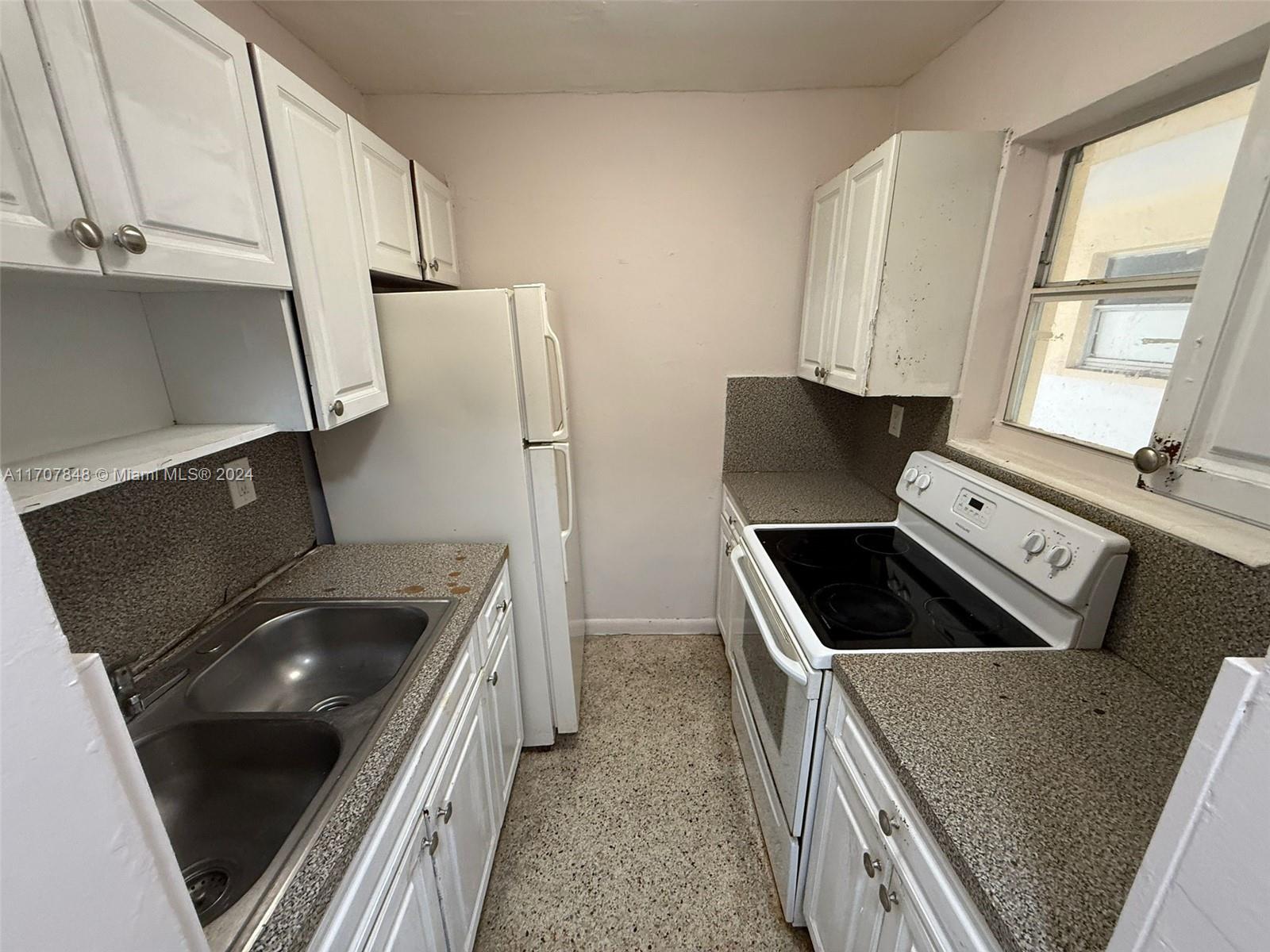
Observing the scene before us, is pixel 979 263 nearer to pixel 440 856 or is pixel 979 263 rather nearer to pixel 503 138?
pixel 503 138

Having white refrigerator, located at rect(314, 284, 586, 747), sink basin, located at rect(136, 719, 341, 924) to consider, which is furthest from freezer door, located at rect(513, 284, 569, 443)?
sink basin, located at rect(136, 719, 341, 924)

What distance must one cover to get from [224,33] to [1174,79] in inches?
72.5

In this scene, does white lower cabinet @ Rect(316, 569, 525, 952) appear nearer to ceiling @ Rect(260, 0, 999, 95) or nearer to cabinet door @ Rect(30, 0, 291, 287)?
cabinet door @ Rect(30, 0, 291, 287)

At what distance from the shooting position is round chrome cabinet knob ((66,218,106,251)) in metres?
0.65

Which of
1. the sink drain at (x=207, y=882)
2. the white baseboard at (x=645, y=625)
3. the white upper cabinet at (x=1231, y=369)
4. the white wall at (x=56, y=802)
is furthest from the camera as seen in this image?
the white baseboard at (x=645, y=625)

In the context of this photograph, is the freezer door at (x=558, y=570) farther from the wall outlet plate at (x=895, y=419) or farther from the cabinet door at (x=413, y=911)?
the wall outlet plate at (x=895, y=419)

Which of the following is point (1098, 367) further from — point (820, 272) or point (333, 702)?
point (333, 702)

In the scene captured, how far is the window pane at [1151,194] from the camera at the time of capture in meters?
1.03

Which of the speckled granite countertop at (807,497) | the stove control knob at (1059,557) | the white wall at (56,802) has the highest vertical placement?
the white wall at (56,802)

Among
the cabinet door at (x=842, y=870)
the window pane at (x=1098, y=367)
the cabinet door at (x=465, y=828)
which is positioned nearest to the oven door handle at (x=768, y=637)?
the cabinet door at (x=842, y=870)

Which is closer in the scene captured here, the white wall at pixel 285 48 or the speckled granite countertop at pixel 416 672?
the speckled granite countertop at pixel 416 672

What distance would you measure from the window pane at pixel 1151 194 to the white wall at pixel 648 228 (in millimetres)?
920

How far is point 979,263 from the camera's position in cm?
150

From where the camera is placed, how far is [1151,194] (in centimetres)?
117
